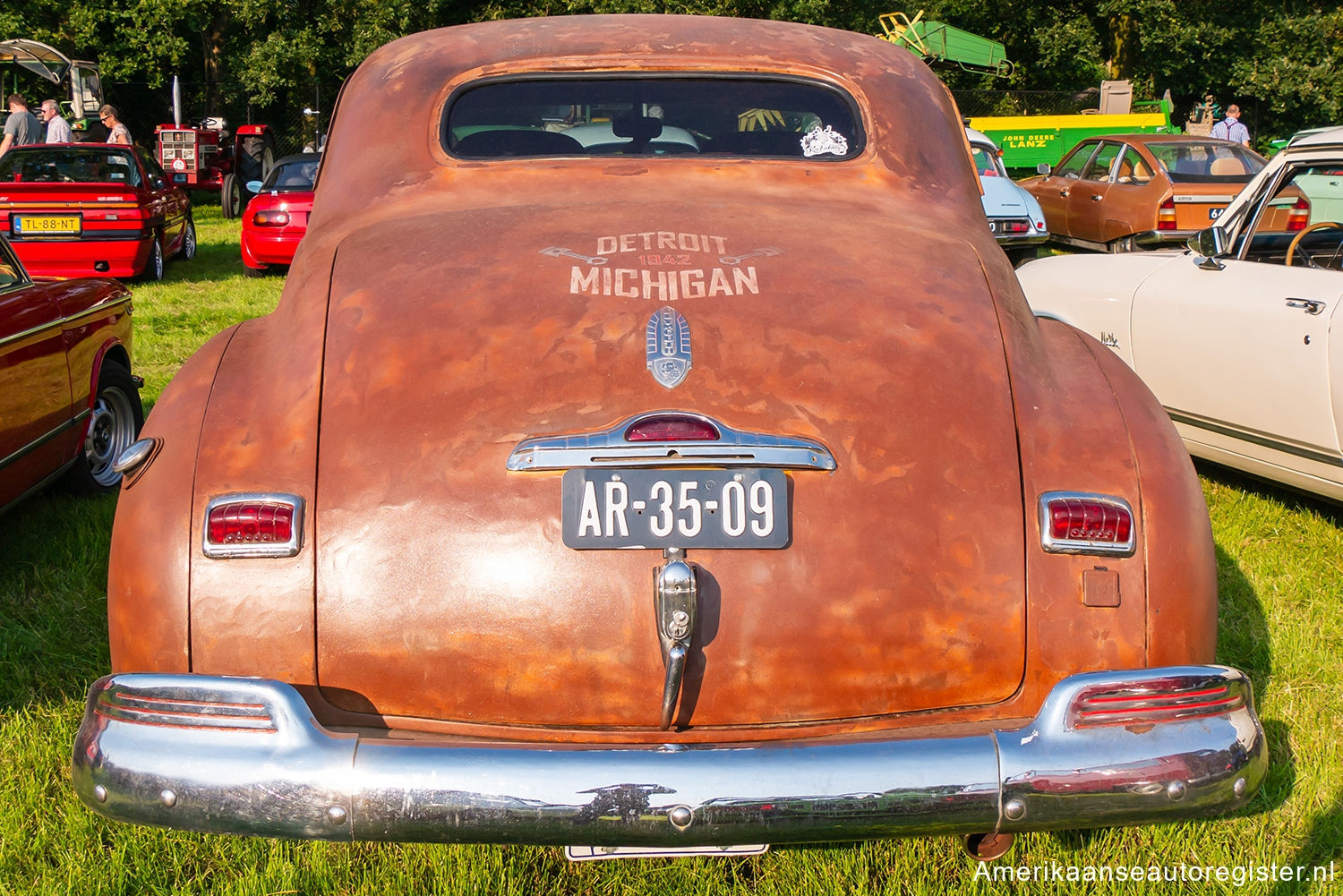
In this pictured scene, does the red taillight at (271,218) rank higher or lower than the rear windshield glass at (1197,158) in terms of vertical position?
lower

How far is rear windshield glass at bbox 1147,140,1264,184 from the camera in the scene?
1255cm

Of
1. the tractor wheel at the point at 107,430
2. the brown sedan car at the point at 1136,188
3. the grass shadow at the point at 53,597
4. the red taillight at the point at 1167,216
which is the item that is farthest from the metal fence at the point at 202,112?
the grass shadow at the point at 53,597

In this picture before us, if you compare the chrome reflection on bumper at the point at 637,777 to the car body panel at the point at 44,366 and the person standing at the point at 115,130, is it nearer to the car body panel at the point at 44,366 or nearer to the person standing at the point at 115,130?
the car body panel at the point at 44,366

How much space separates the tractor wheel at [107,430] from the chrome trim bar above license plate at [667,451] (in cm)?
386

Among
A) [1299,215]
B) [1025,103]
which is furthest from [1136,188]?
[1025,103]

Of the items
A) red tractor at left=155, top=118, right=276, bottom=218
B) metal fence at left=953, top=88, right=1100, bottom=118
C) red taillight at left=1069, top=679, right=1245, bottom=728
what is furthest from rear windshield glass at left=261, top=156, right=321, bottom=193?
metal fence at left=953, top=88, right=1100, bottom=118

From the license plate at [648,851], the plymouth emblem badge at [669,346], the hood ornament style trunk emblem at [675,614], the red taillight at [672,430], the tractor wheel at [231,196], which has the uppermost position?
the plymouth emblem badge at [669,346]

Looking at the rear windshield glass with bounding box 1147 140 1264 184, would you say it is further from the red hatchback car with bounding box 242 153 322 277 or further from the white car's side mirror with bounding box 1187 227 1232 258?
the red hatchback car with bounding box 242 153 322 277

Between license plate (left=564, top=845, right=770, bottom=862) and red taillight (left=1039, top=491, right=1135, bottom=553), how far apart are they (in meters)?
0.85

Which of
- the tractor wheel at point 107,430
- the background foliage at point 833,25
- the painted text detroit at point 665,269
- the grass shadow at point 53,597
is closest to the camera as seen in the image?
the painted text detroit at point 665,269

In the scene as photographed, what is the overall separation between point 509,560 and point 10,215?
10.7 meters

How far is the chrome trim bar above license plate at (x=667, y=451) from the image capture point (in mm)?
2238

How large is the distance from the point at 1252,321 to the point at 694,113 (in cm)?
275

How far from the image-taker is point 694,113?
348 centimetres
